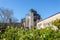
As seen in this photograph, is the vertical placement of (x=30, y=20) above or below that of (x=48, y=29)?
above

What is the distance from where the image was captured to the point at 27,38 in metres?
3.99

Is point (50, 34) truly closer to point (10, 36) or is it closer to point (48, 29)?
point (48, 29)

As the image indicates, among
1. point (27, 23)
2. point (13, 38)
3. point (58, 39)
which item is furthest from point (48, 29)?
point (27, 23)

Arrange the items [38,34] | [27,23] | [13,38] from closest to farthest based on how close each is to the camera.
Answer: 1. [38,34]
2. [13,38]
3. [27,23]

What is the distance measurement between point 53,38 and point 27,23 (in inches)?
1441

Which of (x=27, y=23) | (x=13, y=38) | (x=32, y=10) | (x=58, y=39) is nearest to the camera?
(x=58, y=39)

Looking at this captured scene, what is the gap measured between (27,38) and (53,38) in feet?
1.70

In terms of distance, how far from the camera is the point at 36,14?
38.2 m

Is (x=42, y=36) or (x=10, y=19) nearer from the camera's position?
(x=42, y=36)

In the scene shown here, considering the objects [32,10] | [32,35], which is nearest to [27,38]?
[32,35]

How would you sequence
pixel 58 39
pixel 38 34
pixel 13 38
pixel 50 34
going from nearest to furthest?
1. pixel 58 39
2. pixel 50 34
3. pixel 38 34
4. pixel 13 38

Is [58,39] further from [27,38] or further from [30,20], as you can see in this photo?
[30,20]

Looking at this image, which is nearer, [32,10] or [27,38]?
[27,38]

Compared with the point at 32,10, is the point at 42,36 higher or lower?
lower
